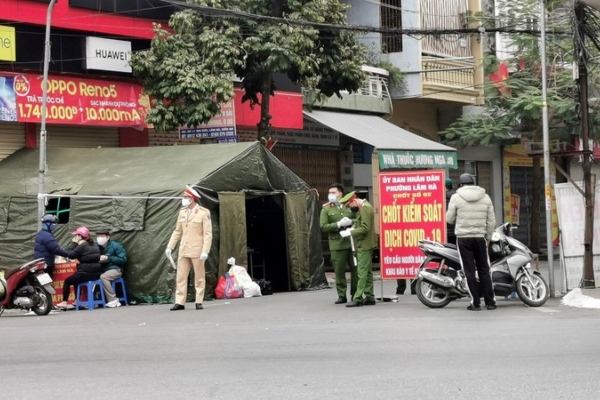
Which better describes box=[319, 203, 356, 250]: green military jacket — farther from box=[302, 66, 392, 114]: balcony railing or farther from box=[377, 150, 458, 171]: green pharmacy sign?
box=[302, 66, 392, 114]: balcony railing

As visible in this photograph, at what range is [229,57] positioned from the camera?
73.6 feet

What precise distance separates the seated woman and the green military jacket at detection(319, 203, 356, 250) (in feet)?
13.1

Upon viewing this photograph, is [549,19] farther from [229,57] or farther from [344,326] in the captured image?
[344,326]

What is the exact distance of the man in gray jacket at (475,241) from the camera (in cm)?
1460

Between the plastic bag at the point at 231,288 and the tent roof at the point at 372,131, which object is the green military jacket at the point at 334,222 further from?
the tent roof at the point at 372,131

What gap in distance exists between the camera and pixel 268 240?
2153cm

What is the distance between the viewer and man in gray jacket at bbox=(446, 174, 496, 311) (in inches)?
575

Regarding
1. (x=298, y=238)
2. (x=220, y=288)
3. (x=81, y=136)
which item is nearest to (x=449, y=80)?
(x=298, y=238)

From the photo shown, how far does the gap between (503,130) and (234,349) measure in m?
21.1

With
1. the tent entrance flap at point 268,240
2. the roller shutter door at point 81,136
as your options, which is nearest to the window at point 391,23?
the roller shutter door at point 81,136

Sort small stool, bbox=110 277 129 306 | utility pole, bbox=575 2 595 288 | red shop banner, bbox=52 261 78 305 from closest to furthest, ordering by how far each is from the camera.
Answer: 1. utility pole, bbox=575 2 595 288
2. red shop banner, bbox=52 261 78 305
3. small stool, bbox=110 277 129 306

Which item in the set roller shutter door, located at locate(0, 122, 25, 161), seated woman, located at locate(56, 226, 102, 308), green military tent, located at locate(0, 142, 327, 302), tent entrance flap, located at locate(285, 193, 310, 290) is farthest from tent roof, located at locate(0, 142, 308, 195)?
seated woman, located at locate(56, 226, 102, 308)

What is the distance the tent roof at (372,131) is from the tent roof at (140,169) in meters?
4.76

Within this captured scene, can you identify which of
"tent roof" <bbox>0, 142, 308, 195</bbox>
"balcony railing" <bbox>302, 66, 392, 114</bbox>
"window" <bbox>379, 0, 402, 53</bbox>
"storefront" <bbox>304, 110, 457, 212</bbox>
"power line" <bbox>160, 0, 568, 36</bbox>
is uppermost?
"window" <bbox>379, 0, 402, 53</bbox>
